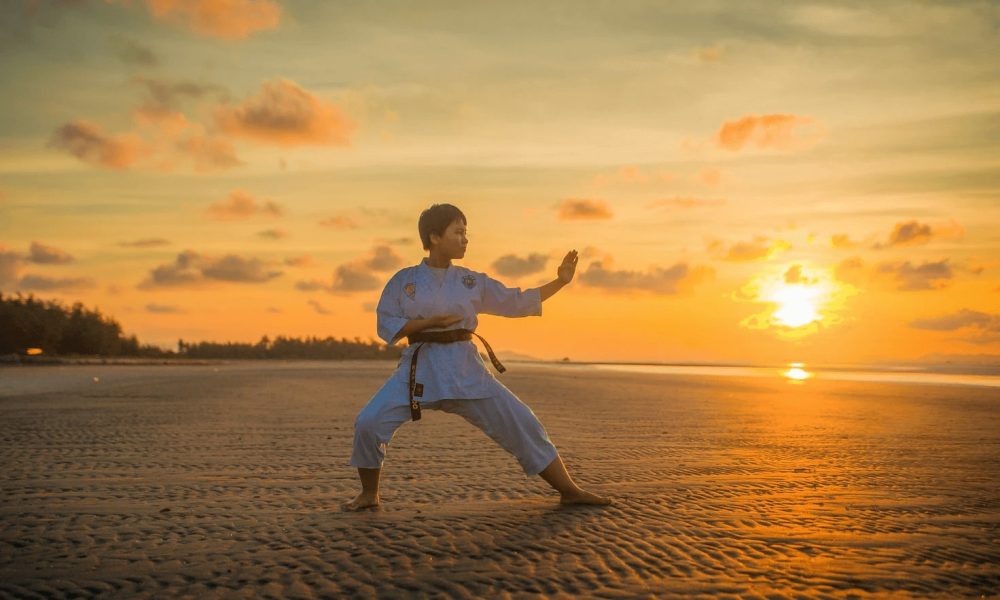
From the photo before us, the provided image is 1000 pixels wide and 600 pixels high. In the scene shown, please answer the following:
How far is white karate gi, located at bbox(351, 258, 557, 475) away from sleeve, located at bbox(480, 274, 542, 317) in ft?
0.30

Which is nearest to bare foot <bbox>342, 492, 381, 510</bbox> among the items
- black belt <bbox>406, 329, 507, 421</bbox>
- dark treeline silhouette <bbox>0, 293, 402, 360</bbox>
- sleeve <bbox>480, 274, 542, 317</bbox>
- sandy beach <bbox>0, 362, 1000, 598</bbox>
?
sandy beach <bbox>0, 362, 1000, 598</bbox>

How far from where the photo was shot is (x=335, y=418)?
40.9ft

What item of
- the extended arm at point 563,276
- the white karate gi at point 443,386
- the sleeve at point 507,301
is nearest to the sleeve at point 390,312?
the white karate gi at point 443,386

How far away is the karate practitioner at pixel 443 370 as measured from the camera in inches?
207

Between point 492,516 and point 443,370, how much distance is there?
0.97 metres

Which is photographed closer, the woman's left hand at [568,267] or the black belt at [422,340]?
the black belt at [422,340]

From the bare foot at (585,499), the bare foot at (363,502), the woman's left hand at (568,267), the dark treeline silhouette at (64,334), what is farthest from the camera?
the dark treeline silhouette at (64,334)

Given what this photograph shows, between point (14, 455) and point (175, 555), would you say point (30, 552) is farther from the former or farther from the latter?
point (14, 455)

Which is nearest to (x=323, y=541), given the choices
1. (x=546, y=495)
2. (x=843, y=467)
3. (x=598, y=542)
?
(x=598, y=542)

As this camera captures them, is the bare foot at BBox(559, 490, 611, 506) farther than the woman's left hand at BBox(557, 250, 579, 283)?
No

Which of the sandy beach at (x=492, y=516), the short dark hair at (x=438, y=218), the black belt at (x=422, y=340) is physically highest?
the short dark hair at (x=438, y=218)

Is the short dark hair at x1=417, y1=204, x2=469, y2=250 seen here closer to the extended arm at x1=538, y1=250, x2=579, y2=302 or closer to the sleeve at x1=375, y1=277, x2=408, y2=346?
the sleeve at x1=375, y1=277, x2=408, y2=346

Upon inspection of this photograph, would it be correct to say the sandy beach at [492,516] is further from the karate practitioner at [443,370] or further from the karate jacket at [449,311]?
the karate jacket at [449,311]

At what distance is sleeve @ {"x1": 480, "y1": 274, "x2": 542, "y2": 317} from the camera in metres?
5.67
